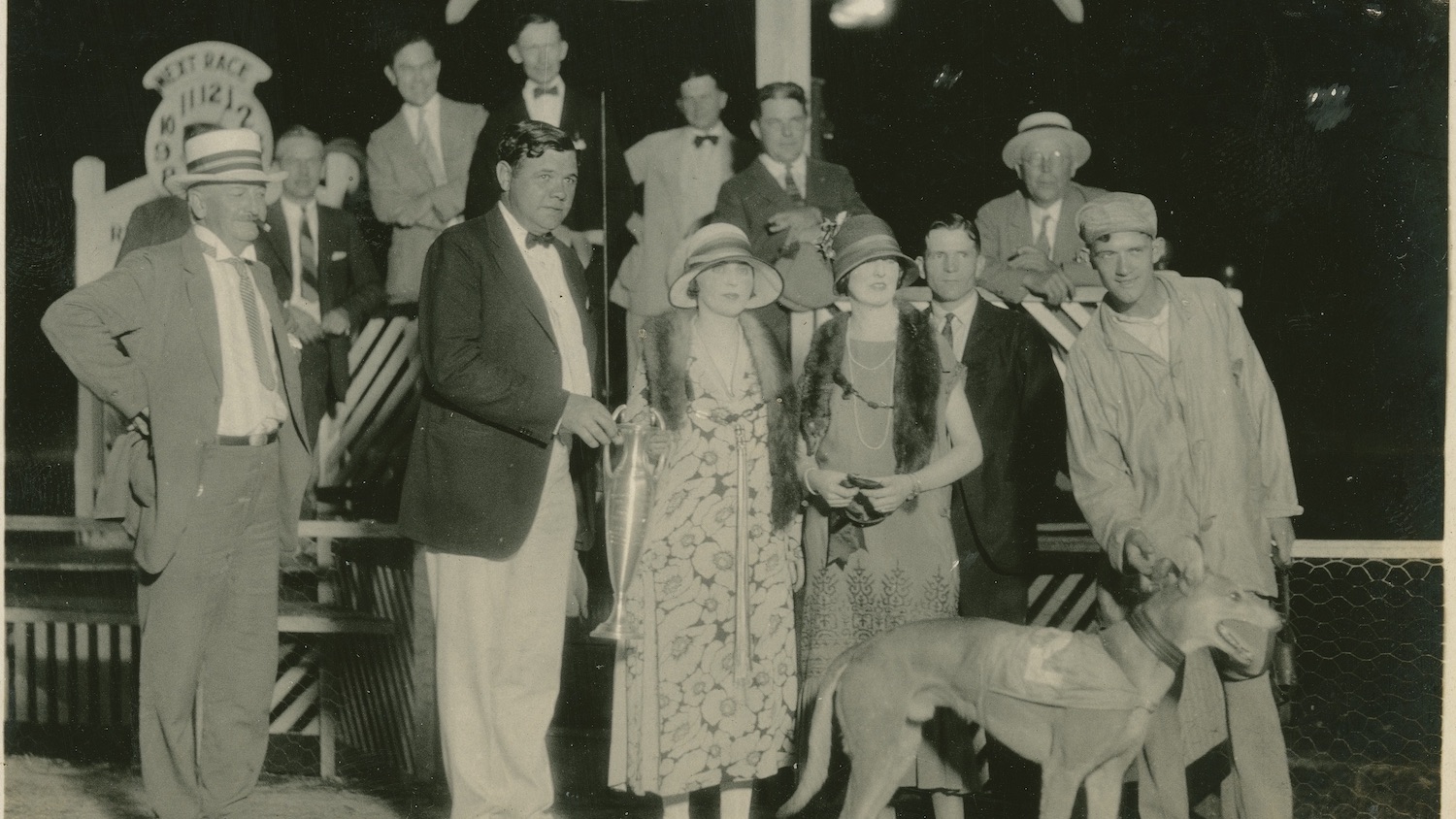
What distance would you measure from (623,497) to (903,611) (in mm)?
1017

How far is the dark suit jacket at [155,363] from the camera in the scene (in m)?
4.61

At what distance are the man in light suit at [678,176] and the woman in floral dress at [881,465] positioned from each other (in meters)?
1.95

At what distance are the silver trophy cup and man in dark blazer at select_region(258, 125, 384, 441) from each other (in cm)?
236

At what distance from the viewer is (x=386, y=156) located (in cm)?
→ 644

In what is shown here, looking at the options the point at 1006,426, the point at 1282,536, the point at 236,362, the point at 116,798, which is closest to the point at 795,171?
the point at 1006,426

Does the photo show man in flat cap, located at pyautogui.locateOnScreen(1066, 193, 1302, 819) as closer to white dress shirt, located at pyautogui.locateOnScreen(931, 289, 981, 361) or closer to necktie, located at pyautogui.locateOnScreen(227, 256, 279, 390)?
white dress shirt, located at pyautogui.locateOnScreen(931, 289, 981, 361)

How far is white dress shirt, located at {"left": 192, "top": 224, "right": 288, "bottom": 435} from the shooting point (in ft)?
15.7

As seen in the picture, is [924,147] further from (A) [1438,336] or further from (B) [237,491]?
(B) [237,491]

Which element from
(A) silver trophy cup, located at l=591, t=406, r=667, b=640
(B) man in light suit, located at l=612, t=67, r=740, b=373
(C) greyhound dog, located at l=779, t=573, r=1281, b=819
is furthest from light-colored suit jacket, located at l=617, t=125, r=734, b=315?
(C) greyhound dog, located at l=779, t=573, r=1281, b=819

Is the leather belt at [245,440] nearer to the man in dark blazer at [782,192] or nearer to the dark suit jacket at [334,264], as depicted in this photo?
the dark suit jacket at [334,264]

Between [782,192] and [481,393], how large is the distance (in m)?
1.98

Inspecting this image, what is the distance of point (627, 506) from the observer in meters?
4.49

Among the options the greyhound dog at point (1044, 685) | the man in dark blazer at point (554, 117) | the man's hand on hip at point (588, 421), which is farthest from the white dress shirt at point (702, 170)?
the greyhound dog at point (1044, 685)

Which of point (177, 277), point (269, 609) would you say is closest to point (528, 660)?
point (269, 609)
